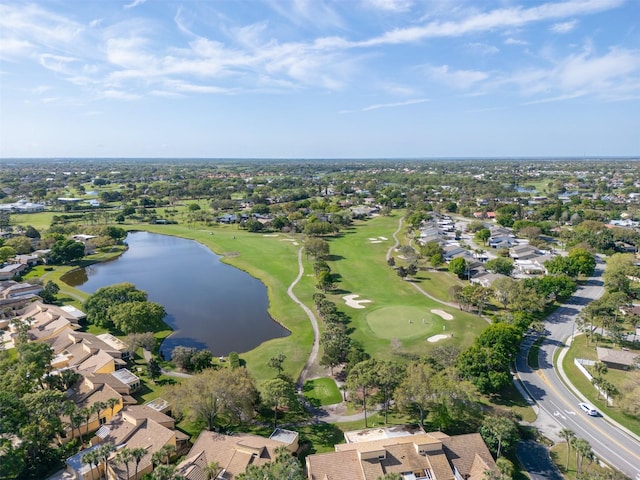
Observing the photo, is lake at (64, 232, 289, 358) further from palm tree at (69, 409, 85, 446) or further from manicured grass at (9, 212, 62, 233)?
manicured grass at (9, 212, 62, 233)

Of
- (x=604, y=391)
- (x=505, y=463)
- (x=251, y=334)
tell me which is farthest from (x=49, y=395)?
(x=604, y=391)

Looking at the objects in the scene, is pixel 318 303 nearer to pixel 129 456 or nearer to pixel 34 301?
pixel 129 456

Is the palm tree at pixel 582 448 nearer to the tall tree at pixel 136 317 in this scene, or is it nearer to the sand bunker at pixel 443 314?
the sand bunker at pixel 443 314

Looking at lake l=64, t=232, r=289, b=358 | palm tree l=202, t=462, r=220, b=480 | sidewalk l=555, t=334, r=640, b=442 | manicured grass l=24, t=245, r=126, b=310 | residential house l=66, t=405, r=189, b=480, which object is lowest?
lake l=64, t=232, r=289, b=358

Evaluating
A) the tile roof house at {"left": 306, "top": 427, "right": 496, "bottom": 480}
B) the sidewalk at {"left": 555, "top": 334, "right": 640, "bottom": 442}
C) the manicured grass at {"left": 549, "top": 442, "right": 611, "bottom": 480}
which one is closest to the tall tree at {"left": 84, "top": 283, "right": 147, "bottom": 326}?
the tile roof house at {"left": 306, "top": 427, "right": 496, "bottom": 480}

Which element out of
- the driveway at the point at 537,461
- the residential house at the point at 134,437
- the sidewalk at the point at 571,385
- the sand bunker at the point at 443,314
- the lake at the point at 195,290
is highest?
the residential house at the point at 134,437

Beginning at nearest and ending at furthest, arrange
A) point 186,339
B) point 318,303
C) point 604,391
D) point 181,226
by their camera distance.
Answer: point 604,391 → point 186,339 → point 318,303 → point 181,226

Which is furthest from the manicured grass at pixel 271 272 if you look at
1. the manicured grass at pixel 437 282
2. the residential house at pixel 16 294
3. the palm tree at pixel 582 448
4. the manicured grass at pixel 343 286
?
the residential house at pixel 16 294
